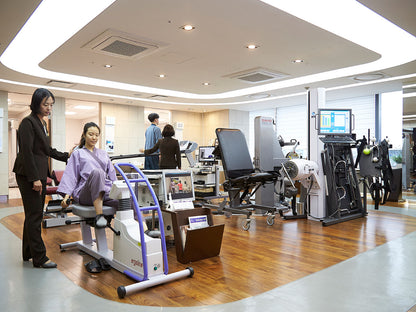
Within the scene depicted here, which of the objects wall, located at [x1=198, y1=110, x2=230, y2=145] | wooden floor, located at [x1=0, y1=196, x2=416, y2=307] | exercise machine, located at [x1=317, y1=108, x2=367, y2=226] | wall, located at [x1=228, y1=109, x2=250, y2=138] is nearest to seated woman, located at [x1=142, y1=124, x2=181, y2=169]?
wooden floor, located at [x1=0, y1=196, x2=416, y2=307]

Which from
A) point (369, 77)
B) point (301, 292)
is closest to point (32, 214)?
point (301, 292)

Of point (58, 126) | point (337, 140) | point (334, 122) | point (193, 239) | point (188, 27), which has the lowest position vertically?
point (193, 239)

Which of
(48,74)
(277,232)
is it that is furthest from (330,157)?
(48,74)

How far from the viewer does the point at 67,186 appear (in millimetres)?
2926

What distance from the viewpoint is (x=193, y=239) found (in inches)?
118

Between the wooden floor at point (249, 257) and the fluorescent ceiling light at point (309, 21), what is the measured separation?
8.77 feet

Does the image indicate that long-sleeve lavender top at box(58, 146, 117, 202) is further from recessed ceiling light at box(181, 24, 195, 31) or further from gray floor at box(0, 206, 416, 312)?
recessed ceiling light at box(181, 24, 195, 31)

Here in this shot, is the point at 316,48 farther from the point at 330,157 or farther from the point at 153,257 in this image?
the point at 153,257

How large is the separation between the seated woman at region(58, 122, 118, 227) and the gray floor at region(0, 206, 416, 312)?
64 cm

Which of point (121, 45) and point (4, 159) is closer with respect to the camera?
point (121, 45)

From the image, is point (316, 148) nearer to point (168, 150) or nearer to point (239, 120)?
point (168, 150)

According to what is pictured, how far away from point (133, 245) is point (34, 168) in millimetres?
1017

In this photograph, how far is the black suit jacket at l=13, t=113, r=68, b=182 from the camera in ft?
8.77

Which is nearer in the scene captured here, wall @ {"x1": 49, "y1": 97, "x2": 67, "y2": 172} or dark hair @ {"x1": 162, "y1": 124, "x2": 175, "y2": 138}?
dark hair @ {"x1": 162, "y1": 124, "x2": 175, "y2": 138}
